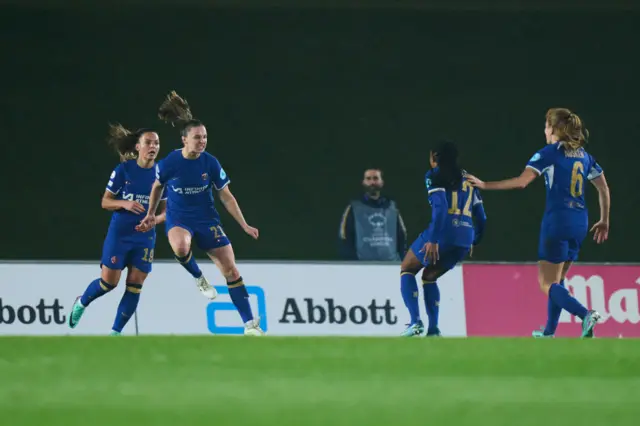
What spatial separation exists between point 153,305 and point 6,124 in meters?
5.24

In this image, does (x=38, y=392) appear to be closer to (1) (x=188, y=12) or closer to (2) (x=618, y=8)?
(1) (x=188, y=12)

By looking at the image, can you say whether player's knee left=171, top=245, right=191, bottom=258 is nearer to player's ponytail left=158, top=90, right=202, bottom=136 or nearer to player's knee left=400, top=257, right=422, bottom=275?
player's ponytail left=158, top=90, right=202, bottom=136

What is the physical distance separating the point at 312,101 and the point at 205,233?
8345mm

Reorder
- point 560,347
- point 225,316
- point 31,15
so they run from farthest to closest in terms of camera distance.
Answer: point 31,15, point 225,316, point 560,347

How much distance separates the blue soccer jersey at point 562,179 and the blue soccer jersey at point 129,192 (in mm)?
3467

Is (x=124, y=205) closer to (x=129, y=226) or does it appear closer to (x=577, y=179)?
(x=129, y=226)

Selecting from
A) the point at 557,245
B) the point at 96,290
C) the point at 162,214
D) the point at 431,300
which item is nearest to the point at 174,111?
the point at 162,214

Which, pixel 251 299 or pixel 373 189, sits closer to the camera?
pixel 251 299


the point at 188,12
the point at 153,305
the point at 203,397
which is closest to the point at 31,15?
the point at 188,12

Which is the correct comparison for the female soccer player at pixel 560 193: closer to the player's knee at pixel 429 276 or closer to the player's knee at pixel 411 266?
the player's knee at pixel 429 276

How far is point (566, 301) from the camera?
10.5 metres

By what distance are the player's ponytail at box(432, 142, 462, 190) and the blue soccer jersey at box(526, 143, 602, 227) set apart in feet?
2.70

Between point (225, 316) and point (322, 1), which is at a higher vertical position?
point (322, 1)

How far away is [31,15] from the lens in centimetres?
1838
